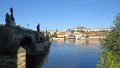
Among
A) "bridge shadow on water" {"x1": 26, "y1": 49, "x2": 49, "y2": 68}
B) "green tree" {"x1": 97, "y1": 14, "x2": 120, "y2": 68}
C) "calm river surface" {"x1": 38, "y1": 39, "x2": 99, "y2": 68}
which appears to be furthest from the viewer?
"calm river surface" {"x1": 38, "y1": 39, "x2": 99, "y2": 68}

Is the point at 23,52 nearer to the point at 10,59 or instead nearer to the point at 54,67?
the point at 10,59

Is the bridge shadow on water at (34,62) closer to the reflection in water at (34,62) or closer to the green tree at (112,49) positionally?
the reflection in water at (34,62)

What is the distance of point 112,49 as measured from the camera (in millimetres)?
18125

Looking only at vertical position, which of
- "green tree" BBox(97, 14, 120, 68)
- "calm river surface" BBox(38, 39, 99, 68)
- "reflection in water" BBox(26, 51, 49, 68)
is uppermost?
"green tree" BBox(97, 14, 120, 68)

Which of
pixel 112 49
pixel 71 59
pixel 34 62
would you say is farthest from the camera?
pixel 71 59

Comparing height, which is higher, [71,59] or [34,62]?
[34,62]

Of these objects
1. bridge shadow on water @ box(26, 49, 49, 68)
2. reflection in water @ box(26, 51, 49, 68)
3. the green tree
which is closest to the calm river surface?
reflection in water @ box(26, 51, 49, 68)

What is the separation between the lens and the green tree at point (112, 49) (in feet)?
55.8

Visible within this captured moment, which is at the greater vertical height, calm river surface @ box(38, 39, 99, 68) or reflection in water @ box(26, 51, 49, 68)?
reflection in water @ box(26, 51, 49, 68)

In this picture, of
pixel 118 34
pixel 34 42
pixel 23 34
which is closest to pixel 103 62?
pixel 118 34

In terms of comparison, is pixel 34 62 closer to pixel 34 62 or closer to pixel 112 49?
pixel 34 62

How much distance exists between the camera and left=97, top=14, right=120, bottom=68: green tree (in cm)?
1702

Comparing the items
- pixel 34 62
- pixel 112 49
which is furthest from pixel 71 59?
pixel 112 49

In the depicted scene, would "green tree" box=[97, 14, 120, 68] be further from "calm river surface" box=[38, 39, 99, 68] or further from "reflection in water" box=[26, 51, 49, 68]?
"calm river surface" box=[38, 39, 99, 68]
